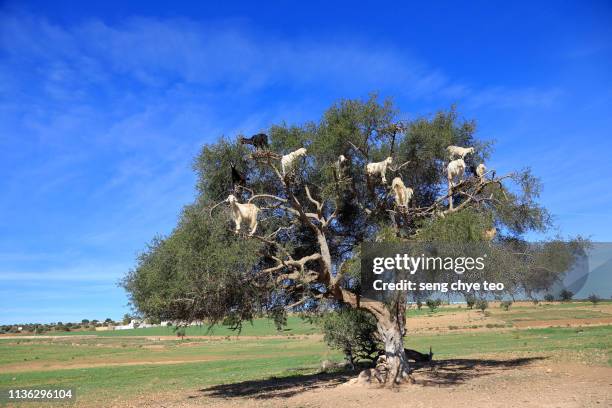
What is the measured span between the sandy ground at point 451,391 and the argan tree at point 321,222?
1.58m

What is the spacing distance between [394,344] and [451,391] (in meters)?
2.27

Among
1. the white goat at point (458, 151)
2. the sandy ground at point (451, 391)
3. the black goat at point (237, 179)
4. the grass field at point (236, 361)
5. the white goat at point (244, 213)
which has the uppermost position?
the white goat at point (458, 151)

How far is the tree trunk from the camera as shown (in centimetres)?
1706

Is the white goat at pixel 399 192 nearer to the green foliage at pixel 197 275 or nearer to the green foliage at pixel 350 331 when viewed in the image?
the green foliage at pixel 197 275

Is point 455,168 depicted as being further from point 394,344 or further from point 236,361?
point 236,361

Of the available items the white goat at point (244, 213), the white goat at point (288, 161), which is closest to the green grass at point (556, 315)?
the white goat at point (288, 161)

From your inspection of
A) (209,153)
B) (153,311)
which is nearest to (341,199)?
(209,153)

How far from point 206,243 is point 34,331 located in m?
187

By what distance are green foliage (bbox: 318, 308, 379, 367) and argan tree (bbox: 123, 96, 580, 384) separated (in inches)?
112

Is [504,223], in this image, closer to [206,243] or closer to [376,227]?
[376,227]

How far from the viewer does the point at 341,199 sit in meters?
19.1

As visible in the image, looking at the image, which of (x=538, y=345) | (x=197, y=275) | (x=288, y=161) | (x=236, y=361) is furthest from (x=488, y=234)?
(x=236, y=361)

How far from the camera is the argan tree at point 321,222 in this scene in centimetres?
1567

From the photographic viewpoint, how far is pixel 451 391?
1578cm
